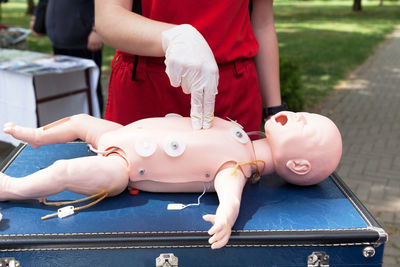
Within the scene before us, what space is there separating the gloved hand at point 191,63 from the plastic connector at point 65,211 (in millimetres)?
536

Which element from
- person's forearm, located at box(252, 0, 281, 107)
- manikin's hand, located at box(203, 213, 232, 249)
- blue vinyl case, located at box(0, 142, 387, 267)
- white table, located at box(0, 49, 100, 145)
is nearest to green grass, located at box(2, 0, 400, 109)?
person's forearm, located at box(252, 0, 281, 107)

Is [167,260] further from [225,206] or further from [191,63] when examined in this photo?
[191,63]

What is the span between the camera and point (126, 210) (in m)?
1.45

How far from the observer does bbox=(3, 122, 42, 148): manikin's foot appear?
1.66m

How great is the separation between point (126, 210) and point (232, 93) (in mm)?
695

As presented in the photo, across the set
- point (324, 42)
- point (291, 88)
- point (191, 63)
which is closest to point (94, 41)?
point (291, 88)

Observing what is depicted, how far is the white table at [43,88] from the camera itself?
410 centimetres

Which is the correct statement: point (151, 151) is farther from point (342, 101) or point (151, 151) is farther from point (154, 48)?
point (342, 101)

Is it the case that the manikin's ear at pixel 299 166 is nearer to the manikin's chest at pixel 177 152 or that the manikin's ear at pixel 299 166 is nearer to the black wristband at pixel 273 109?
the manikin's chest at pixel 177 152

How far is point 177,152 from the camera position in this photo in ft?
4.83

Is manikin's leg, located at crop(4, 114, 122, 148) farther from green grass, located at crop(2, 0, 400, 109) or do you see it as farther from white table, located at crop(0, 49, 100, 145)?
white table, located at crop(0, 49, 100, 145)

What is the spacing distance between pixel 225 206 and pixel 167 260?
0.82 ft

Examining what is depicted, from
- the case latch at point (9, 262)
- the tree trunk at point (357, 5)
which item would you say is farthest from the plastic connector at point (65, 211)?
the tree trunk at point (357, 5)

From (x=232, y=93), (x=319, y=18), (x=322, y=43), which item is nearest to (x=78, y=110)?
(x=232, y=93)
